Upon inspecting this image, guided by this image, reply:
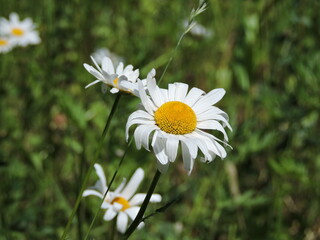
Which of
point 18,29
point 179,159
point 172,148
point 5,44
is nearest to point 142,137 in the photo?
point 172,148

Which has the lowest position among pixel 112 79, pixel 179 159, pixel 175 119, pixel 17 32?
pixel 175 119

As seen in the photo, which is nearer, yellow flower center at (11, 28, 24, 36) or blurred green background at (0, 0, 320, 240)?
blurred green background at (0, 0, 320, 240)

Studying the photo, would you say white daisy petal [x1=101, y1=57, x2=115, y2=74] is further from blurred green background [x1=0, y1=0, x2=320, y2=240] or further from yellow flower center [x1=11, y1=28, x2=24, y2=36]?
yellow flower center [x1=11, y1=28, x2=24, y2=36]

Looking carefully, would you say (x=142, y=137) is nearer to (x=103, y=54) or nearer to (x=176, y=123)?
(x=176, y=123)

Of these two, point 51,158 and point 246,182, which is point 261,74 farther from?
point 51,158

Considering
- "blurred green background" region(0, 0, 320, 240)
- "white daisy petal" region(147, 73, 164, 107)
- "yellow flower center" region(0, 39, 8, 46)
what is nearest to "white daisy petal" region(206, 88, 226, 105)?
"white daisy petal" region(147, 73, 164, 107)

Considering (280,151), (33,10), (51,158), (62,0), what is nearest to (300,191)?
(280,151)
